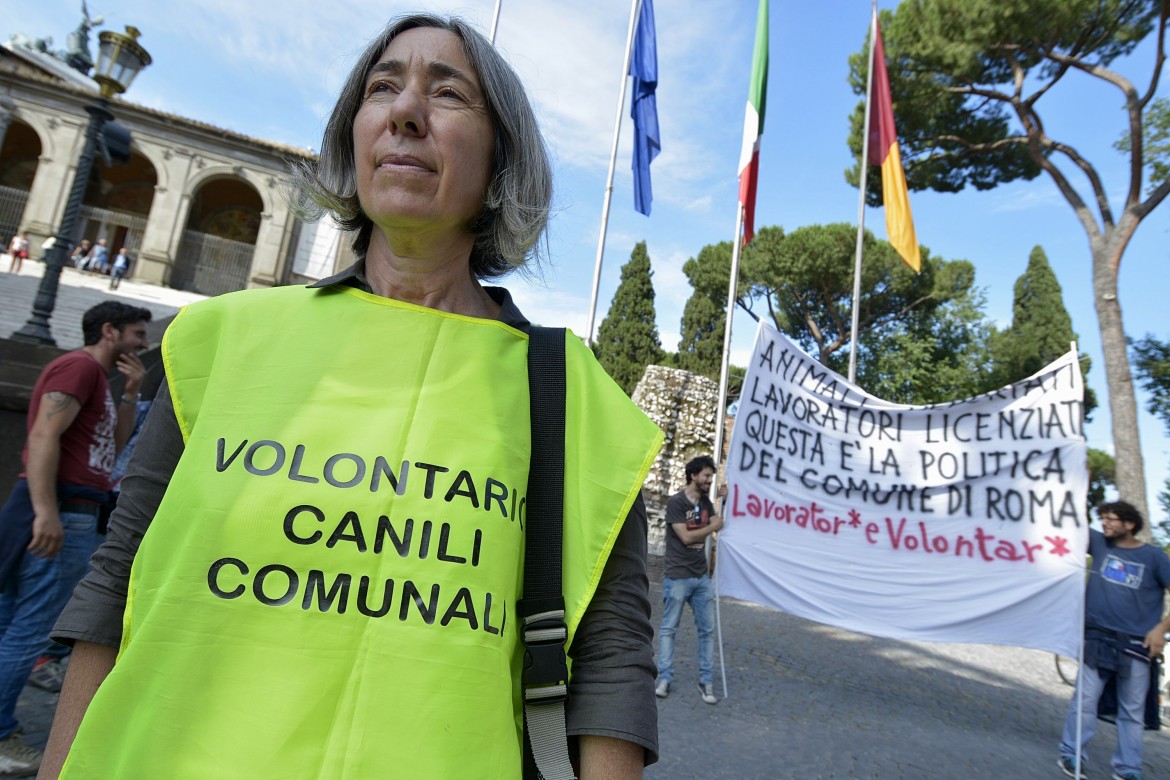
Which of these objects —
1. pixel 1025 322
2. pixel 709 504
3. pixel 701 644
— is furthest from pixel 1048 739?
pixel 1025 322

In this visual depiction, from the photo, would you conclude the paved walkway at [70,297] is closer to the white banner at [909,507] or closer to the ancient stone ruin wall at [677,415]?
the white banner at [909,507]

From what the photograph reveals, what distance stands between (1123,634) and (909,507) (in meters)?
1.71

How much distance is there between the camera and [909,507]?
19.1 ft

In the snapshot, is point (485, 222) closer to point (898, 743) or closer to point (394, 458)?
point (394, 458)

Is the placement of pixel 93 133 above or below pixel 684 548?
above

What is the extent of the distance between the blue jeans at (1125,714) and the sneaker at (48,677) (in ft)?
21.5

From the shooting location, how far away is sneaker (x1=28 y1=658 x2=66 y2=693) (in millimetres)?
3846

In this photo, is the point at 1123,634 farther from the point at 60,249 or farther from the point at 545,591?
the point at 60,249

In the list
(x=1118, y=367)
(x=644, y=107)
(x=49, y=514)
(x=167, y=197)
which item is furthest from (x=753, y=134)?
(x=167, y=197)

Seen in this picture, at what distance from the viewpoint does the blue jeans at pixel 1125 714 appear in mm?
5195

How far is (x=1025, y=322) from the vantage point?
29.6 metres

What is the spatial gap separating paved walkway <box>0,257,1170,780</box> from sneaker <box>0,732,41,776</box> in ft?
0.48

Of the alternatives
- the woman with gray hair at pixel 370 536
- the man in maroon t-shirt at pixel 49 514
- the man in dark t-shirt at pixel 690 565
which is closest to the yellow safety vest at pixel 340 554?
the woman with gray hair at pixel 370 536

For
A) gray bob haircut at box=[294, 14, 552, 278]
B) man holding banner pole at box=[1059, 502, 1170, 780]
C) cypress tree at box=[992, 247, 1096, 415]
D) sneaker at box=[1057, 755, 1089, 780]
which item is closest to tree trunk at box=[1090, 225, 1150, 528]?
man holding banner pole at box=[1059, 502, 1170, 780]
